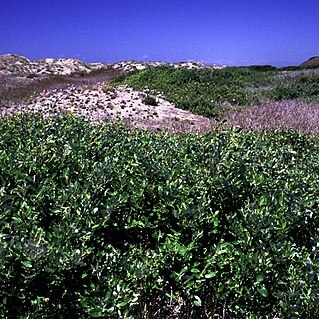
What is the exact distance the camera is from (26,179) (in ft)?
10.5

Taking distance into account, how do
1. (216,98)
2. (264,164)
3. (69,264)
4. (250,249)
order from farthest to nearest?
(216,98)
(264,164)
(250,249)
(69,264)

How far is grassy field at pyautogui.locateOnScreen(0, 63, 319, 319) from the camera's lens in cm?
243

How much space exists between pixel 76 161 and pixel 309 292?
2.29 meters

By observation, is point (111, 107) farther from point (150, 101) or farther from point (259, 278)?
point (259, 278)

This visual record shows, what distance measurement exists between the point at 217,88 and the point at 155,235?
1642 cm

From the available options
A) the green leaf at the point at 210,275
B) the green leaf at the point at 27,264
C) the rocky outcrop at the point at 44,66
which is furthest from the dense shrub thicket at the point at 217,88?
the rocky outcrop at the point at 44,66

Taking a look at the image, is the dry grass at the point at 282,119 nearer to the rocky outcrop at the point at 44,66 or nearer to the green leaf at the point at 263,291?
the green leaf at the point at 263,291

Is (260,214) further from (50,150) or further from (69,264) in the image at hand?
(50,150)

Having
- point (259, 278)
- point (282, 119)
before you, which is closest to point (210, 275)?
point (259, 278)

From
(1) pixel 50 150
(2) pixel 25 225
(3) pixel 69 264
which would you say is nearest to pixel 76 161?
(1) pixel 50 150

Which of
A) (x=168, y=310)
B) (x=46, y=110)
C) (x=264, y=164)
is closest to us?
(x=168, y=310)

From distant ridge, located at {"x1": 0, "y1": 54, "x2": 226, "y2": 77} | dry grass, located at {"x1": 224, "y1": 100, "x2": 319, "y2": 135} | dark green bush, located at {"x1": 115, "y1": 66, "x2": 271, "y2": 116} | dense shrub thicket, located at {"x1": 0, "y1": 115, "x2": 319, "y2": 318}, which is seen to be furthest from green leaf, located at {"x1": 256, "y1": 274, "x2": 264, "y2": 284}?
distant ridge, located at {"x1": 0, "y1": 54, "x2": 226, "y2": 77}

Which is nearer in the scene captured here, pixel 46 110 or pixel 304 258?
pixel 304 258

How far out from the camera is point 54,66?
47.2 meters
